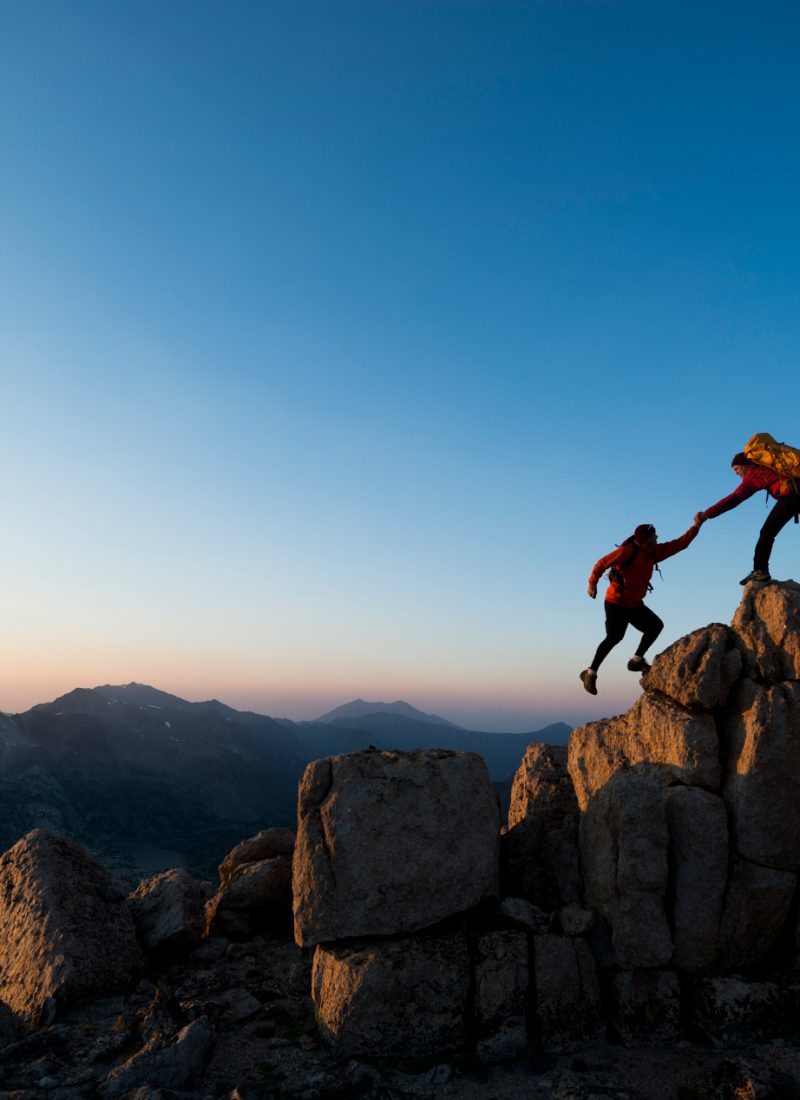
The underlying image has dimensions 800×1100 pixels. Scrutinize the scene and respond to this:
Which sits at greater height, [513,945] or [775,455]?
[775,455]

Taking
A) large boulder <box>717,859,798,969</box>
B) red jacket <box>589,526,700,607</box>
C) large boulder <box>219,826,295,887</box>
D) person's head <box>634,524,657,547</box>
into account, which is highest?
person's head <box>634,524,657,547</box>

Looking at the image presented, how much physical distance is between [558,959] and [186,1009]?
8.26 meters

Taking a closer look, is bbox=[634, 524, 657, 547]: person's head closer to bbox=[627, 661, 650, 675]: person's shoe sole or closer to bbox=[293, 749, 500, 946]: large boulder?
bbox=[627, 661, 650, 675]: person's shoe sole

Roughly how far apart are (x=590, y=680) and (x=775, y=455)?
6938mm

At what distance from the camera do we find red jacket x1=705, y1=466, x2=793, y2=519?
15328mm

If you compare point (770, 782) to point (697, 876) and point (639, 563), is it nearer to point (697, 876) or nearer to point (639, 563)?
point (697, 876)

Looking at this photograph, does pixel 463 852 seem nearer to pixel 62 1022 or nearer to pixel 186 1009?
pixel 186 1009

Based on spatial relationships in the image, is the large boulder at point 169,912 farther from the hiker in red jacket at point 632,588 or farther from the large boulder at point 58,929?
the hiker in red jacket at point 632,588

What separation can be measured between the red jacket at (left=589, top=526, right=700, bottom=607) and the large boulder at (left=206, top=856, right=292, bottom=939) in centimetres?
1304

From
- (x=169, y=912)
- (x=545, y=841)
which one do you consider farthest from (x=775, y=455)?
(x=169, y=912)

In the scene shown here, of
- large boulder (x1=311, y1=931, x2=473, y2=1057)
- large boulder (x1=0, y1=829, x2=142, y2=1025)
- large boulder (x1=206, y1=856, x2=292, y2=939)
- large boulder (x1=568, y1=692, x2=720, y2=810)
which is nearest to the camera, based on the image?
large boulder (x1=311, y1=931, x2=473, y2=1057)

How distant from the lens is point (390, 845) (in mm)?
15484

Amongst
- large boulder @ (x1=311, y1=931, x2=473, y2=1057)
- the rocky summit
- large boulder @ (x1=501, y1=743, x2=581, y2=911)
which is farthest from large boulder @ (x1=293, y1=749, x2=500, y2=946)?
large boulder @ (x1=501, y1=743, x2=581, y2=911)

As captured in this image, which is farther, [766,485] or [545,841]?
[545,841]
